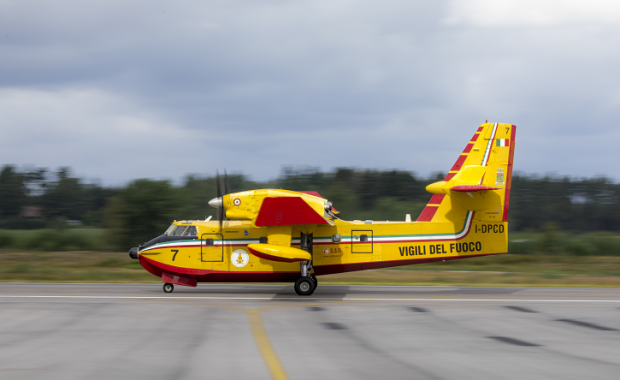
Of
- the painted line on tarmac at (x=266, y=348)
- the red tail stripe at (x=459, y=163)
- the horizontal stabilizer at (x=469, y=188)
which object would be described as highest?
the red tail stripe at (x=459, y=163)

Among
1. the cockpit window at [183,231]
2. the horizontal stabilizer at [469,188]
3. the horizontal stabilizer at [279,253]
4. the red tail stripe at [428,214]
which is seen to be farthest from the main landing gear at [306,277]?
the horizontal stabilizer at [469,188]

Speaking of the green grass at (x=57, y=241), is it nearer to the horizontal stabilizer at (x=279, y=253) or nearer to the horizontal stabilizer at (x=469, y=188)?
the horizontal stabilizer at (x=279, y=253)

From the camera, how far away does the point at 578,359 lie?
9180 millimetres

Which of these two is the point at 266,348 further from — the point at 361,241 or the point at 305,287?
the point at 361,241

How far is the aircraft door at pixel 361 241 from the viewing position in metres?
18.8

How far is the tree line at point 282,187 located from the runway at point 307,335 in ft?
52.8

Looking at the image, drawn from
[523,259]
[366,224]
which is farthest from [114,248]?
[523,259]

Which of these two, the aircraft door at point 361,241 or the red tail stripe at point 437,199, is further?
the red tail stripe at point 437,199

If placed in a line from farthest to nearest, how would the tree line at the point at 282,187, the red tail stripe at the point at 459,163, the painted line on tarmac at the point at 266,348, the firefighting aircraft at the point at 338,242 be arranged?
the tree line at the point at 282,187
the red tail stripe at the point at 459,163
the firefighting aircraft at the point at 338,242
the painted line on tarmac at the point at 266,348

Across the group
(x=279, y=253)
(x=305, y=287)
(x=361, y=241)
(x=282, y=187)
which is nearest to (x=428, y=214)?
(x=361, y=241)

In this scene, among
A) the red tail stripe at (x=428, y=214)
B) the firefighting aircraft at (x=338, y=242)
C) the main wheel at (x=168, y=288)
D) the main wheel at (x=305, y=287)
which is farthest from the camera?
the red tail stripe at (x=428, y=214)

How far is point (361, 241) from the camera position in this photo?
18.8 metres

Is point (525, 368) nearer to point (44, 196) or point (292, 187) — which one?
point (292, 187)

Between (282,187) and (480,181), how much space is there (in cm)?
2618
